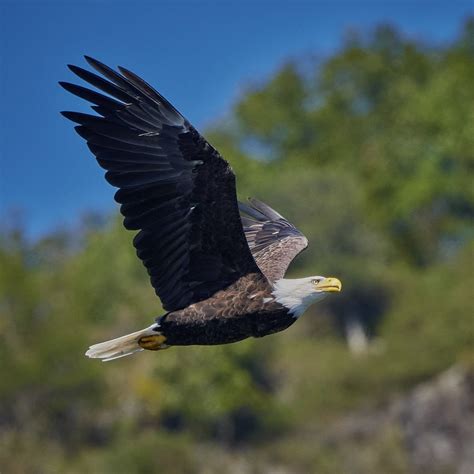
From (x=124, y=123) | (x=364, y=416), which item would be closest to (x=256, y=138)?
(x=364, y=416)

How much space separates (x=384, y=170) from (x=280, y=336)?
11.4m

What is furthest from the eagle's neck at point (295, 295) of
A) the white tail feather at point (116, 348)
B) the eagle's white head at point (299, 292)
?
the white tail feather at point (116, 348)

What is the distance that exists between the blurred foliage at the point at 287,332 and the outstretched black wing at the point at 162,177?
798 inches

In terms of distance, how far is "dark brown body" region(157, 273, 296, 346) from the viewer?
9.91 meters

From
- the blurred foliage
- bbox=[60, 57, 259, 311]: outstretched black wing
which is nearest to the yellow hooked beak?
bbox=[60, 57, 259, 311]: outstretched black wing

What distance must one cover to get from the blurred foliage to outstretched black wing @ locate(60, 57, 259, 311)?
66.5 feet

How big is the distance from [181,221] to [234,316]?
761mm

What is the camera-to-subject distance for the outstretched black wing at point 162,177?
9.59 m

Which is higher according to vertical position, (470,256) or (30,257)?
(30,257)

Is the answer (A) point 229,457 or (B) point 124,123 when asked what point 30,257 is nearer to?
(A) point 229,457

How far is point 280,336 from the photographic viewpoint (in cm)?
3562

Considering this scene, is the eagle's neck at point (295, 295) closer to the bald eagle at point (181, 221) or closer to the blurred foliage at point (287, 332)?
the bald eagle at point (181, 221)

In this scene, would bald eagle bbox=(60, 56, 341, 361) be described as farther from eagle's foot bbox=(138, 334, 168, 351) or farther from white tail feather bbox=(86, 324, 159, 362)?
white tail feather bbox=(86, 324, 159, 362)

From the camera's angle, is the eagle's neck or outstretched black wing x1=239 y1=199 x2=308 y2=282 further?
outstretched black wing x1=239 y1=199 x2=308 y2=282
